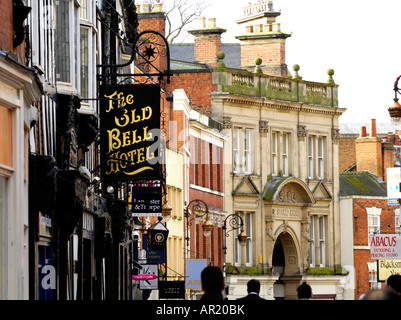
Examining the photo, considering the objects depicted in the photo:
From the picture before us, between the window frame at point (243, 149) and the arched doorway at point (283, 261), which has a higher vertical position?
the window frame at point (243, 149)

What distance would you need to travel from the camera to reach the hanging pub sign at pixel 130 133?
22922 millimetres

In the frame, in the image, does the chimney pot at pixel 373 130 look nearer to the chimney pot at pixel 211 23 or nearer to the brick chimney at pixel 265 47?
the brick chimney at pixel 265 47

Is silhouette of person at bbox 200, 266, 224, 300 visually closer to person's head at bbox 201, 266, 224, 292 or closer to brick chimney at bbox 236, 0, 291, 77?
person's head at bbox 201, 266, 224, 292

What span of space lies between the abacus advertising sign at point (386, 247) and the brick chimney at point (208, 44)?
79.6ft

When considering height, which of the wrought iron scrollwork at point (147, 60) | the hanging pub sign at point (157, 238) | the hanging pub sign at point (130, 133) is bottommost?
the hanging pub sign at point (157, 238)

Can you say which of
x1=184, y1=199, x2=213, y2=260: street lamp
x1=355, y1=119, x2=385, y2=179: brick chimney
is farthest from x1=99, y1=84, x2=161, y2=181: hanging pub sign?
x1=355, y1=119, x2=385, y2=179: brick chimney

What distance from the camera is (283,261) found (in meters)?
61.4

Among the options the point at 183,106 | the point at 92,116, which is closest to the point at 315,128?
the point at 183,106

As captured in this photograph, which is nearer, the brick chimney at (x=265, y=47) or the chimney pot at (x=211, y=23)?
the chimney pot at (x=211, y=23)

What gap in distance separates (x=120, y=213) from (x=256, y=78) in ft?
111

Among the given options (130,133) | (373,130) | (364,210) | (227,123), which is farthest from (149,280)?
(373,130)

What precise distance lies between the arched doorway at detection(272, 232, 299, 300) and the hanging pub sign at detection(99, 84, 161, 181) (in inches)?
1479

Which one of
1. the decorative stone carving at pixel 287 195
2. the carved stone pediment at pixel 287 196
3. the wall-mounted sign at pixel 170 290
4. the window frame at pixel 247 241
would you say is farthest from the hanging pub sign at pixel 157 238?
the decorative stone carving at pixel 287 195

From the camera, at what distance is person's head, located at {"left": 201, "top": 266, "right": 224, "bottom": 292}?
9391 mm
